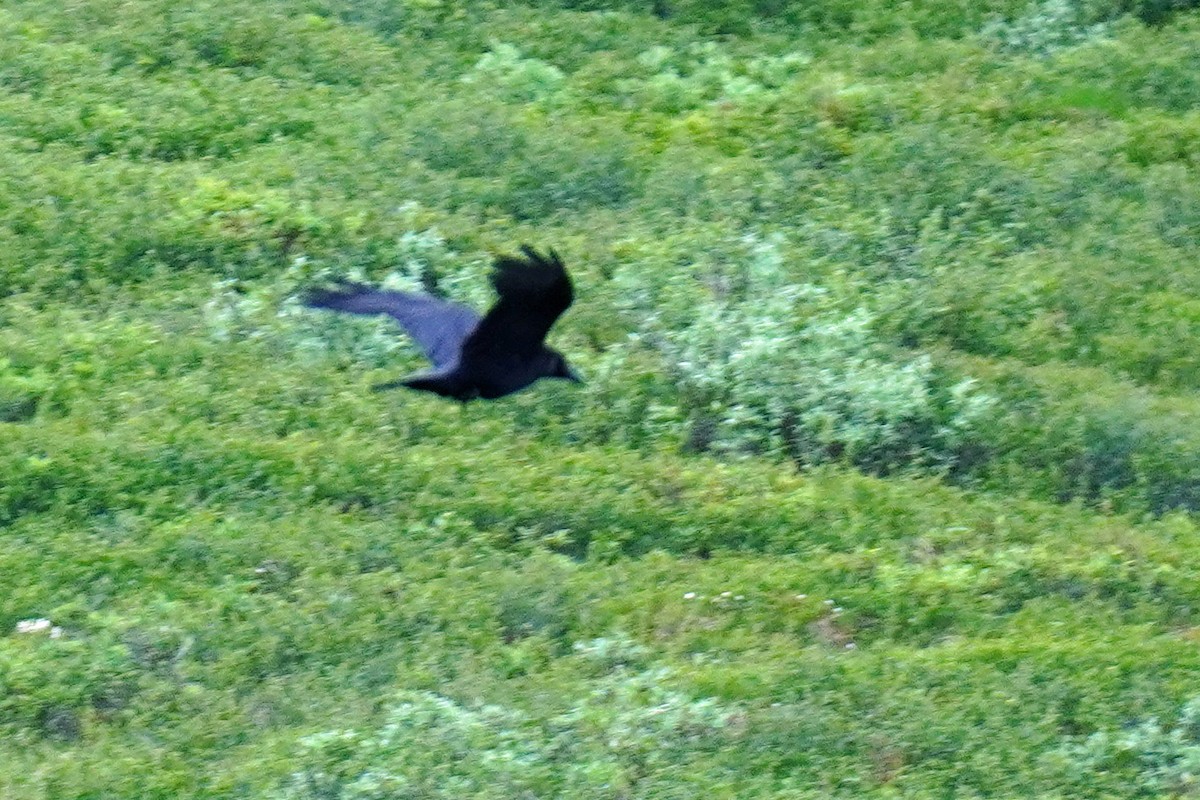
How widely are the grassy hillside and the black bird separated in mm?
436

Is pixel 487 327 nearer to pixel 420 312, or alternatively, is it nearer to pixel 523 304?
pixel 523 304

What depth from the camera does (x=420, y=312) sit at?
751 cm

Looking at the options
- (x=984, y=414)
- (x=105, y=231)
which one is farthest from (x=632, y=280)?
(x=105, y=231)

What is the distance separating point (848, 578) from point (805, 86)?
3883 mm

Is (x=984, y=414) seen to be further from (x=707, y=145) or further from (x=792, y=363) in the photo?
(x=707, y=145)

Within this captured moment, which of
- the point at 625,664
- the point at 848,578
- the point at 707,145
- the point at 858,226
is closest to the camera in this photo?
the point at 625,664

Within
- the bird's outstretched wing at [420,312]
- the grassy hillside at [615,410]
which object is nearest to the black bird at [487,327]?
the bird's outstretched wing at [420,312]

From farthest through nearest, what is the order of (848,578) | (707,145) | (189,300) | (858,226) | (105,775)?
(707,145) → (858,226) → (189,300) → (848,578) → (105,775)

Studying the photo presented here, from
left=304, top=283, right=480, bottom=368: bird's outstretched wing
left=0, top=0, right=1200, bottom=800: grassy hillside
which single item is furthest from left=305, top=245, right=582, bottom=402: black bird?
left=0, top=0, right=1200, bottom=800: grassy hillside

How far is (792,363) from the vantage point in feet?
26.9

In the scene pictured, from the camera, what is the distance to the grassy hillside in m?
6.36

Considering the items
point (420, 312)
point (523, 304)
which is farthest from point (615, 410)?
point (523, 304)

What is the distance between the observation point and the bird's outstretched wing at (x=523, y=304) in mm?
6109

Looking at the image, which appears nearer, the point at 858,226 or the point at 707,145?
the point at 858,226
